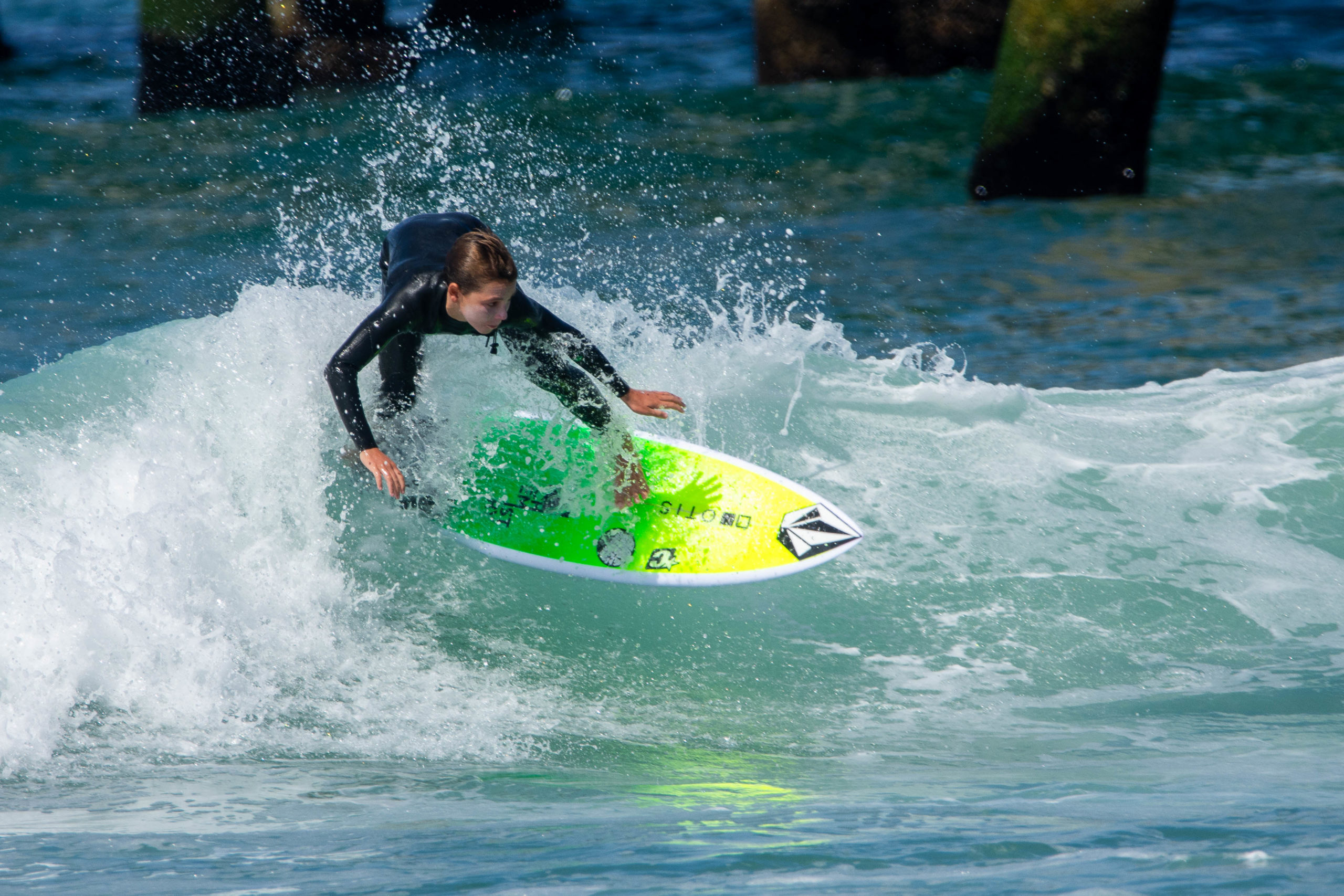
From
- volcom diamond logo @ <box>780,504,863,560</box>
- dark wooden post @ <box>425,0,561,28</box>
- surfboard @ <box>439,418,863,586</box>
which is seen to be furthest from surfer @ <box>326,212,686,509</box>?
dark wooden post @ <box>425,0,561,28</box>

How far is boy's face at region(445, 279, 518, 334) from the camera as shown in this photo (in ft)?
14.1

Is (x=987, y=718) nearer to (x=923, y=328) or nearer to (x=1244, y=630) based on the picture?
(x=1244, y=630)

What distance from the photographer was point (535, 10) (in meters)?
18.6

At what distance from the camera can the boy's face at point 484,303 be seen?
429 centimetres

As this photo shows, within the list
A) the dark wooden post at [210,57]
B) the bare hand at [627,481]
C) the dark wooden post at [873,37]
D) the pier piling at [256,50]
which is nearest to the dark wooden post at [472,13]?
the pier piling at [256,50]

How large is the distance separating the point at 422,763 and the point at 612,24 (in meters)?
16.1

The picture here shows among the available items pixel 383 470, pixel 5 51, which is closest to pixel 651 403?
pixel 383 470

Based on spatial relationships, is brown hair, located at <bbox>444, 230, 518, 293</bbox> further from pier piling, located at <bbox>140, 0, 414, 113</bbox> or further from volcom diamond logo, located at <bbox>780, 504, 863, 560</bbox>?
pier piling, located at <bbox>140, 0, 414, 113</bbox>

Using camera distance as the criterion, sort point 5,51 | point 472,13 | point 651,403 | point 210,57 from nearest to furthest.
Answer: point 651,403 < point 210,57 < point 5,51 < point 472,13

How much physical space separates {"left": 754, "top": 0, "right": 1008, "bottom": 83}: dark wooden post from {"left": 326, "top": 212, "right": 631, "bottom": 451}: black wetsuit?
919cm

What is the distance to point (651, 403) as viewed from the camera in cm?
484

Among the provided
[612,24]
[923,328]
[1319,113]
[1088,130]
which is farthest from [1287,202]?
[612,24]

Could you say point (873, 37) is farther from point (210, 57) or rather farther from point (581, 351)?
point (581, 351)

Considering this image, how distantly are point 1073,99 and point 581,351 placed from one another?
6.72 m
